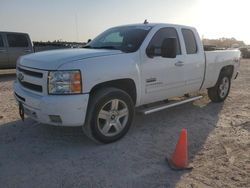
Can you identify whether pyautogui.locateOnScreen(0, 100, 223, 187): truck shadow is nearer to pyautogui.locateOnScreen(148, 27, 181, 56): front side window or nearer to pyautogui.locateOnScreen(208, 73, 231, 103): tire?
pyautogui.locateOnScreen(148, 27, 181, 56): front side window

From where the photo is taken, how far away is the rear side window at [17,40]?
1252 centimetres

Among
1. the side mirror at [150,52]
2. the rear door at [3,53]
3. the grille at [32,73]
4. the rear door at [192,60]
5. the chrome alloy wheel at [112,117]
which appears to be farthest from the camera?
the rear door at [3,53]

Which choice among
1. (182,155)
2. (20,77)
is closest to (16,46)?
(20,77)

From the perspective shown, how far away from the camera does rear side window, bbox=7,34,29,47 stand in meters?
12.5

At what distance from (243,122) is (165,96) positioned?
178cm

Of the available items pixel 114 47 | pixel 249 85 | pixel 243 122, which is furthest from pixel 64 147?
pixel 249 85

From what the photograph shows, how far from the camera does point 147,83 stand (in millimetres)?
4992

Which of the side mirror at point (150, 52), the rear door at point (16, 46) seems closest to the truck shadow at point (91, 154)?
the side mirror at point (150, 52)

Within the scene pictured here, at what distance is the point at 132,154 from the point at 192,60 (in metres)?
2.66

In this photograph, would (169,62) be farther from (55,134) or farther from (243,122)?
(55,134)

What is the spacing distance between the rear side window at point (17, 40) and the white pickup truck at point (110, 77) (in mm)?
7808

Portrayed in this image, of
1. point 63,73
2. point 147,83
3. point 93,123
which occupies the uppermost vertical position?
point 63,73

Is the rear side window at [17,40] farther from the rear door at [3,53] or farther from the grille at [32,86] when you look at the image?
the grille at [32,86]

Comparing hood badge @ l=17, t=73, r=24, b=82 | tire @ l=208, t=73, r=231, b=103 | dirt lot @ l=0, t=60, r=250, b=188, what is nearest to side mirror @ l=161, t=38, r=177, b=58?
dirt lot @ l=0, t=60, r=250, b=188
